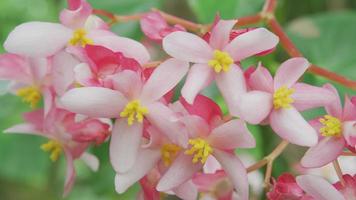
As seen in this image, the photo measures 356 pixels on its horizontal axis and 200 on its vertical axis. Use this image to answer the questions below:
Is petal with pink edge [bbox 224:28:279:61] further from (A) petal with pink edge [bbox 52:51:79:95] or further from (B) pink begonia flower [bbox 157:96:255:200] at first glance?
(A) petal with pink edge [bbox 52:51:79:95]

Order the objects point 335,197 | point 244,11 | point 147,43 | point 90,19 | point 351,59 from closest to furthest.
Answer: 1. point 335,197
2. point 90,19
3. point 244,11
4. point 351,59
5. point 147,43

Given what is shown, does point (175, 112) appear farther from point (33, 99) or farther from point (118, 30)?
point (118, 30)

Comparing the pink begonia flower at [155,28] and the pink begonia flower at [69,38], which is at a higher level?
the pink begonia flower at [155,28]

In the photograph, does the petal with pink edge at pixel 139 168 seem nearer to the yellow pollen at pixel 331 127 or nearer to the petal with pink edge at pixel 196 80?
the petal with pink edge at pixel 196 80

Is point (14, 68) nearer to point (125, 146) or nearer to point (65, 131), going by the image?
point (65, 131)

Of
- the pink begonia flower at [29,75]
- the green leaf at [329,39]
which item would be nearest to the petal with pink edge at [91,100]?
the pink begonia flower at [29,75]

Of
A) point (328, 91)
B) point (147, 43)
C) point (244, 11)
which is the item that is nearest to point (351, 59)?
point (244, 11)
